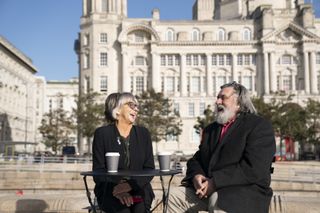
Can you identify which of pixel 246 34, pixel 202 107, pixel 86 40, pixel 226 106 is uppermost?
pixel 246 34

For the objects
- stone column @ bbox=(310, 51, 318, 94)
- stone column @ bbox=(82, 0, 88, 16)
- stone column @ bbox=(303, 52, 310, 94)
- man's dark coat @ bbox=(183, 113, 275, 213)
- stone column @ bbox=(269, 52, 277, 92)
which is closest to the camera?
man's dark coat @ bbox=(183, 113, 275, 213)

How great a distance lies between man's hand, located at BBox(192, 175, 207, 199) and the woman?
28.1 inches

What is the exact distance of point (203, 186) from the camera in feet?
20.3

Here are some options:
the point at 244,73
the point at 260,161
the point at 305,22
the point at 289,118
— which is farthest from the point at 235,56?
the point at 260,161

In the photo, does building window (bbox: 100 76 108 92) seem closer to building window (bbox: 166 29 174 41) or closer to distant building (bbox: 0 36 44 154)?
building window (bbox: 166 29 174 41)

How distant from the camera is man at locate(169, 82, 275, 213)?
19.9 feet

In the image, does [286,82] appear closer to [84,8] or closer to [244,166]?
[84,8]

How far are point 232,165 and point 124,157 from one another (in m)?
1.69

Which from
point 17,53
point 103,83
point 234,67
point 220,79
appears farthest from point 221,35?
point 17,53

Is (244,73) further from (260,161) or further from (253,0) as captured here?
(260,161)

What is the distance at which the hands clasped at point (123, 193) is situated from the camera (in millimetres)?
6475

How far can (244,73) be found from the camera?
2822 inches

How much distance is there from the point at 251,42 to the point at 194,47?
912 centimetres

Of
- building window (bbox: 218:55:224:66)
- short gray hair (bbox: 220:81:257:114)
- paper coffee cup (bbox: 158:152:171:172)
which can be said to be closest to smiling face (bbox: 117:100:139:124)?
paper coffee cup (bbox: 158:152:171:172)
